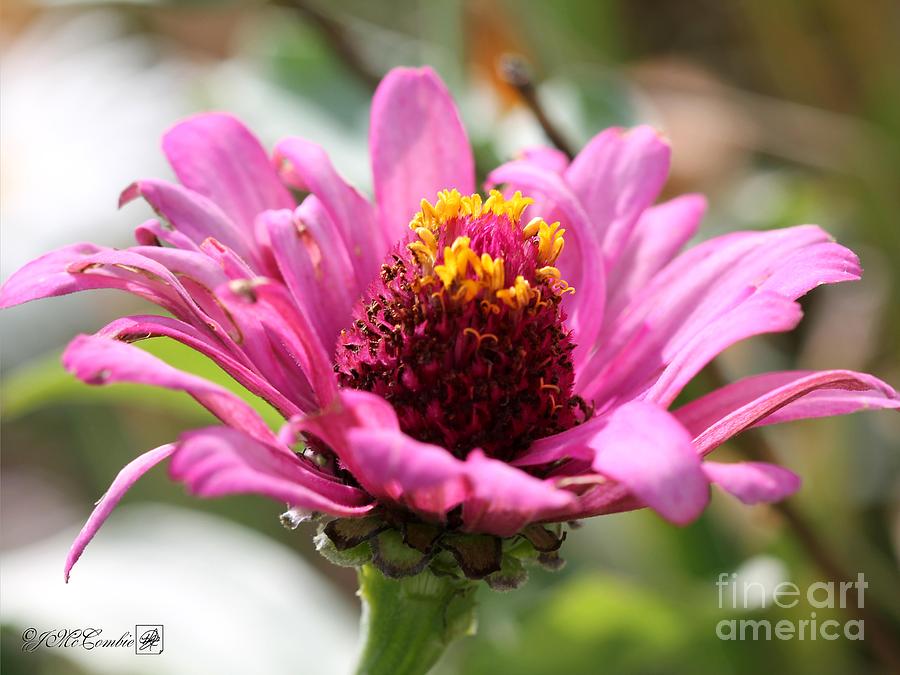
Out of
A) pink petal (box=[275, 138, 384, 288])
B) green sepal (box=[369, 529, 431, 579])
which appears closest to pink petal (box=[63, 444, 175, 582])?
green sepal (box=[369, 529, 431, 579])

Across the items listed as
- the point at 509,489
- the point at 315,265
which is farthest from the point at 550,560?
the point at 315,265

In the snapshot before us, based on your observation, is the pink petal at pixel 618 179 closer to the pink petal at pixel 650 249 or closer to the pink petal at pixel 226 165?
the pink petal at pixel 650 249

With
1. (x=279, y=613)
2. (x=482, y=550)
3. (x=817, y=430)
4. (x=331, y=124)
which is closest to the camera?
(x=482, y=550)

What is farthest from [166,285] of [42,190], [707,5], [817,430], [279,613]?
[707,5]

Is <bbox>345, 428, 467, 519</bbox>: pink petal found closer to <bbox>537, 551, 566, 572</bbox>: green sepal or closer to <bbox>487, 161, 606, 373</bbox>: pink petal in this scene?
<bbox>537, 551, 566, 572</bbox>: green sepal

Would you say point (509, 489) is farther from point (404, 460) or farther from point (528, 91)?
point (528, 91)

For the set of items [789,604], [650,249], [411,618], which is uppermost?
[650,249]

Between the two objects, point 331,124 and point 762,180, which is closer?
point 331,124

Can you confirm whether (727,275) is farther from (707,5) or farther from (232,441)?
(707,5)
